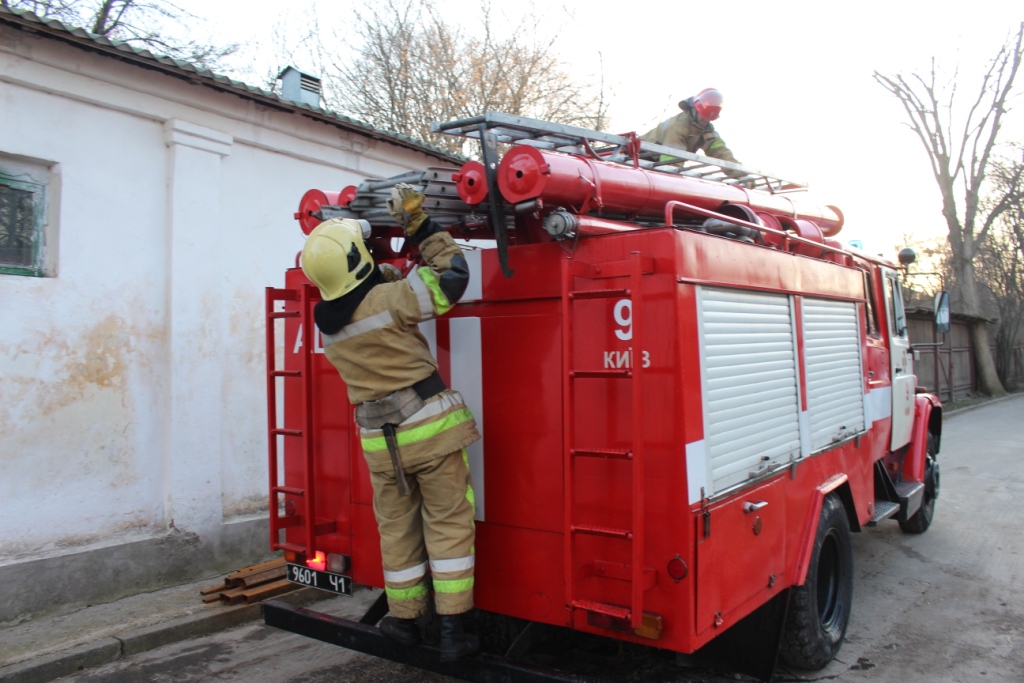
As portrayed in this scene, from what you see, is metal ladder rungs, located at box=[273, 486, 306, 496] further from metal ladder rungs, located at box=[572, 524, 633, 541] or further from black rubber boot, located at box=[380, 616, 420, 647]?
metal ladder rungs, located at box=[572, 524, 633, 541]

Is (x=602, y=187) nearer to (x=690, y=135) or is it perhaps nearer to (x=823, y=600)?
(x=690, y=135)

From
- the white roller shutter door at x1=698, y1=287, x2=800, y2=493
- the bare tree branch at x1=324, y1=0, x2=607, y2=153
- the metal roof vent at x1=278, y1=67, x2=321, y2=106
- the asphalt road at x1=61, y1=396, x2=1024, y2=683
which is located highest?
the bare tree branch at x1=324, y1=0, x2=607, y2=153

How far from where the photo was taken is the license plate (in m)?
3.72

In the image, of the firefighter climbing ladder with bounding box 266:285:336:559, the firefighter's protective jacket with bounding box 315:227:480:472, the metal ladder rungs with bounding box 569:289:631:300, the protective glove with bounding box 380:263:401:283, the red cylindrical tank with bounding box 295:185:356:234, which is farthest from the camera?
the red cylindrical tank with bounding box 295:185:356:234

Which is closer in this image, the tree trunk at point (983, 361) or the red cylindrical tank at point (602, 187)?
the red cylindrical tank at point (602, 187)

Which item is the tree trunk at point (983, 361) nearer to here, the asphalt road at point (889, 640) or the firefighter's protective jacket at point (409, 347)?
the asphalt road at point (889, 640)

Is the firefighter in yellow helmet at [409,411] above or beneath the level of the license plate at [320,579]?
above

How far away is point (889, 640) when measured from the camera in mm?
4520

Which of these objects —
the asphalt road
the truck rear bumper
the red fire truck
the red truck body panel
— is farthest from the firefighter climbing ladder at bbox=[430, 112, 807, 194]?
the asphalt road

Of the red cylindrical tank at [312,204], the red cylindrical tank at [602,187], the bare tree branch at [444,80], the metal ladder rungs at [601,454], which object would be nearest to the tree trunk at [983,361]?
the bare tree branch at [444,80]

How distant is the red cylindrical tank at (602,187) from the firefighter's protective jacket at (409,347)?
418 millimetres

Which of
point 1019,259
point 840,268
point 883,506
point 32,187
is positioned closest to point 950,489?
point 883,506

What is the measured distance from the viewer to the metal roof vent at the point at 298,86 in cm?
805

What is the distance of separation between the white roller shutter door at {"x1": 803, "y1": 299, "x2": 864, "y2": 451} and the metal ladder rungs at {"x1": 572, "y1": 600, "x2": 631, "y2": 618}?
1.75 m
